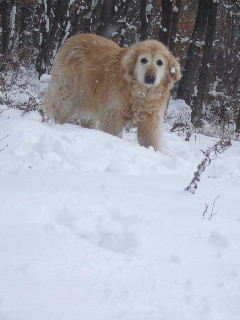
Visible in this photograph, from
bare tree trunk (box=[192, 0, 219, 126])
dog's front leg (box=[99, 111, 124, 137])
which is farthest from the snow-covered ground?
bare tree trunk (box=[192, 0, 219, 126])

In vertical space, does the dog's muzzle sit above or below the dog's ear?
below

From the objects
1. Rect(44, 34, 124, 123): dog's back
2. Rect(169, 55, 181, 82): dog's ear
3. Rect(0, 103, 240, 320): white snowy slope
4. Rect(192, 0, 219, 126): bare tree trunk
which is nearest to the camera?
Rect(0, 103, 240, 320): white snowy slope

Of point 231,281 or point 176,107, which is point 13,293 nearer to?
point 231,281

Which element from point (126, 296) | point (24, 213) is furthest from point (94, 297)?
point (24, 213)

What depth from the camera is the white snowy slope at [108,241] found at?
6.07ft

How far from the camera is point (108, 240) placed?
8.23 feet

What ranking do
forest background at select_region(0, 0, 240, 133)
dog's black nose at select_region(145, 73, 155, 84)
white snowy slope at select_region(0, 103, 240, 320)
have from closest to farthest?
white snowy slope at select_region(0, 103, 240, 320)
dog's black nose at select_region(145, 73, 155, 84)
forest background at select_region(0, 0, 240, 133)

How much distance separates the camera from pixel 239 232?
9.24 feet

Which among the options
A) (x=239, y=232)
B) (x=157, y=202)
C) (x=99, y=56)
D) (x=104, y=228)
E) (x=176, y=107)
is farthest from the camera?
(x=176, y=107)

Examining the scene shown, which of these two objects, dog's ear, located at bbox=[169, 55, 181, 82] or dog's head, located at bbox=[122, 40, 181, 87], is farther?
dog's ear, located at bbox=[169, 55, 181, 82]

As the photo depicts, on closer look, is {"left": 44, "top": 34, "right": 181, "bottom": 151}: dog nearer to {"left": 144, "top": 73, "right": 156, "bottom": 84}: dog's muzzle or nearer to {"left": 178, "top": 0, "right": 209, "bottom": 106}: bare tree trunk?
{"left": 144, "top": 73, "right": 156, "bottom": 84}: dog's muzzle

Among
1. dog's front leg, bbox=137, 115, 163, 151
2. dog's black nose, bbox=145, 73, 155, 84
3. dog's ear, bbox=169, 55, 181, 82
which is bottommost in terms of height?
dog's front leg, bbox=137, 115, 163, 151

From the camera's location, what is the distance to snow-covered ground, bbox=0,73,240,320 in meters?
1.85

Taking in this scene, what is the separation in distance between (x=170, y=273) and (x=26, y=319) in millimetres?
734
